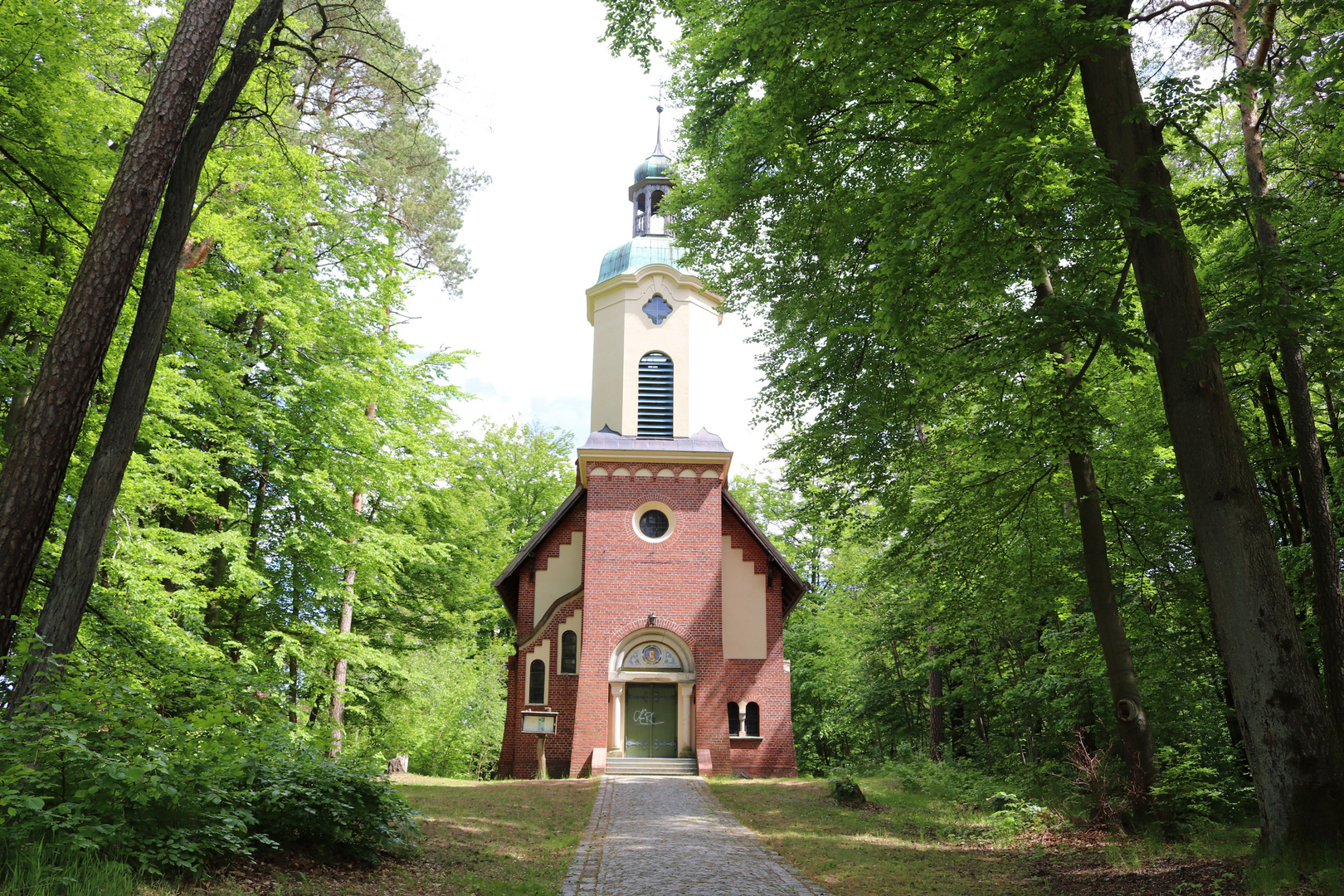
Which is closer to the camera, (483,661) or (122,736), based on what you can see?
(122,736)

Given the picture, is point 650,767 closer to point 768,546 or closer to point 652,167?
point 768,546

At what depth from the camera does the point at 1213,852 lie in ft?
26.3

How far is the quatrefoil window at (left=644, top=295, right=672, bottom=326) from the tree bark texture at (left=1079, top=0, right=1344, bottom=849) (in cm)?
1549

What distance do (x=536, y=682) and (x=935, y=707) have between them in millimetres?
11028

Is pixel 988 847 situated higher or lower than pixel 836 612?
lower

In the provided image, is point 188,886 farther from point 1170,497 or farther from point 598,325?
point 598,325

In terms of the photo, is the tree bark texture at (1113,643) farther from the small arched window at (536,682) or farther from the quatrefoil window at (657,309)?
the small arched window at (536,682)

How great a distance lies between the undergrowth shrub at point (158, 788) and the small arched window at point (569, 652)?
13.4 meters

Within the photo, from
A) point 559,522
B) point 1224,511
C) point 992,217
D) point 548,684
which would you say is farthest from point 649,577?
point 1224,511

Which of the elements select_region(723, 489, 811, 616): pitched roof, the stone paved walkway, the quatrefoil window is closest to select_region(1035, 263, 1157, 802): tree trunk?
the stone paved walkway

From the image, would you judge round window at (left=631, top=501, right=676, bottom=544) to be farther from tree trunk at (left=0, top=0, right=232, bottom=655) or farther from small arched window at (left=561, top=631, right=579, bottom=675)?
tree trunk at (left=0, top=0, right=232, bottom=655)

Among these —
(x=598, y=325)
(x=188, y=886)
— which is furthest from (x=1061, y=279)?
(x=598, y=325)

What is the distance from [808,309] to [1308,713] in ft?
21.4

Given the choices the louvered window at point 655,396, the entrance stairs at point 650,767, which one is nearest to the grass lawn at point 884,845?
the entrance stairs at point 650,767
